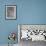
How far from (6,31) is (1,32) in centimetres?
19

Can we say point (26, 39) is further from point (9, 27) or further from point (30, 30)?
point (9, 27)

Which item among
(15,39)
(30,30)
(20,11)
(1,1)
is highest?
(1,1)

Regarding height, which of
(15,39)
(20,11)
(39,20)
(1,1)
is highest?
(1,1)

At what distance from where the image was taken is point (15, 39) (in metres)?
4.85

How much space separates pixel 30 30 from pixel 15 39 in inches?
25.6

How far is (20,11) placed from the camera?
495 centimetres

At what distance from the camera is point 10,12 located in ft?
16.2

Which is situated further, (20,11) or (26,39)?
(20,11)

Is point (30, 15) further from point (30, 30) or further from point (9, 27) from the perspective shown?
point (9, 27)

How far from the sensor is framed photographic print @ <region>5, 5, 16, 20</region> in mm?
4914

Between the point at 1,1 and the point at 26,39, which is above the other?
the point at 1,1

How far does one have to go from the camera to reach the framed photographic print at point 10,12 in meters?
4.91

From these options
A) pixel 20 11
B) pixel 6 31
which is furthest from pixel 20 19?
pixel 6 31

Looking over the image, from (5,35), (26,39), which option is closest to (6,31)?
(5,35)
